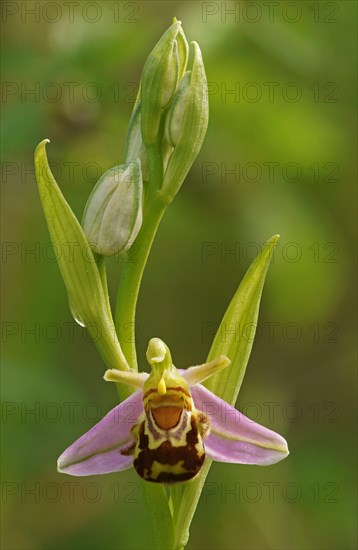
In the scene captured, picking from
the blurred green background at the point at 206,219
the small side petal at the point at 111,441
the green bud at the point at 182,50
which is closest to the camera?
the small side petal at the point at 111,441

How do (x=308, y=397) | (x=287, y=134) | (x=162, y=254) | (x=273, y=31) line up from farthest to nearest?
1. (x=308, y=397)
2. (x=162, y=254)
3. (x=287, y=134)
4. (x=273, y=31)

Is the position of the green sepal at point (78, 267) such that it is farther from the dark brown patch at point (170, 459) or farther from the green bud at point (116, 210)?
the dark brown patch at point (170, 459)

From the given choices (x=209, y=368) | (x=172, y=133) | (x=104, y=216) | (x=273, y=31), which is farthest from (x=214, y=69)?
(x=209, y=368)

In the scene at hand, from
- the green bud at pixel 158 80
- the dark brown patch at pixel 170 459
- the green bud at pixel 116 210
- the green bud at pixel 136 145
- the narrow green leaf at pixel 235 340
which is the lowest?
the dark brown patch at pixel 170 459

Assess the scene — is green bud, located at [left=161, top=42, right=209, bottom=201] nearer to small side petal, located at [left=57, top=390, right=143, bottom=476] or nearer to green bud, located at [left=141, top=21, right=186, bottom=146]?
green bud, located at [left=141, top=21, right=186, bottom=146]

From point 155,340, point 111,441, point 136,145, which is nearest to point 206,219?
point 136,145

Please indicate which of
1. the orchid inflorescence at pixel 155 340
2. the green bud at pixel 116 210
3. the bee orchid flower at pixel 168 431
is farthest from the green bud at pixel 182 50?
the bee orchid flower at pixel 168 431

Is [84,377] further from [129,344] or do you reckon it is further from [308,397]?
[129,344]
